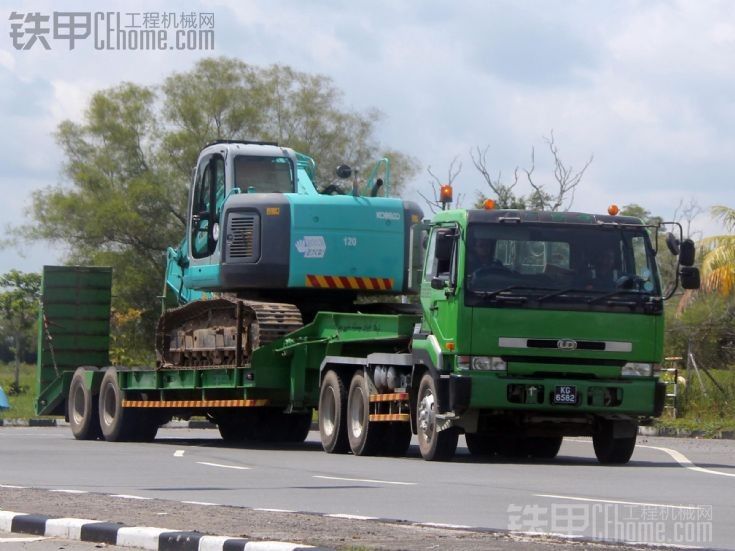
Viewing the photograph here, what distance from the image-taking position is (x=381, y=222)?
2270cm

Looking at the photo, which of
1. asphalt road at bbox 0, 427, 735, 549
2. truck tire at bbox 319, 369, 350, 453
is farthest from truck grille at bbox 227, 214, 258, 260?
asphalt road at bbox 0, 427, 735, 549

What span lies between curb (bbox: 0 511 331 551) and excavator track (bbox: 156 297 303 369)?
10.5 m

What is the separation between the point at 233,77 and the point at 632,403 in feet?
139

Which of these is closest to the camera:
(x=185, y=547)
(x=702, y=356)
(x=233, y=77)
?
(x=185, y=547)

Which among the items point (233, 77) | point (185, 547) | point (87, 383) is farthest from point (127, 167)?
point (185, 547)

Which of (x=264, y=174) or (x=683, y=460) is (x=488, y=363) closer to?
(x=683, y=460)

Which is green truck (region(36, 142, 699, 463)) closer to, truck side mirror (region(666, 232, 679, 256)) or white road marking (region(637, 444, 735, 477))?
truck side mirror (region(666, 232, 679, 256))

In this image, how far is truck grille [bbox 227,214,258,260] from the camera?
2241 cm

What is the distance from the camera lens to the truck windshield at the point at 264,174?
76.6 ft

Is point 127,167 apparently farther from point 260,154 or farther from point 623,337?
point 623,337

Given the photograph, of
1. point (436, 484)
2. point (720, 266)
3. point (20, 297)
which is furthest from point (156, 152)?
point (436, 484)

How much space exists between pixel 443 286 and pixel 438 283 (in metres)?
0.13
